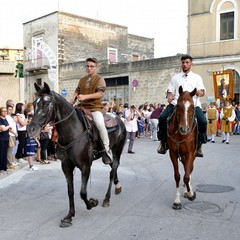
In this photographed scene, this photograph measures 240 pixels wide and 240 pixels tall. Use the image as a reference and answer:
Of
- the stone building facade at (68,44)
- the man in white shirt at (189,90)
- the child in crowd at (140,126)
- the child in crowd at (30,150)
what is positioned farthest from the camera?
the stone building facade at (68,44)

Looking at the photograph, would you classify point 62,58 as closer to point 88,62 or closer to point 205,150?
point 205,150

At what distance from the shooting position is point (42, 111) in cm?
527

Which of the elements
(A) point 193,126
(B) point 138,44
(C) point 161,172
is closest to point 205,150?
(C) point 161,172

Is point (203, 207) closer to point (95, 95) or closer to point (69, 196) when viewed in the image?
point (69, 196)

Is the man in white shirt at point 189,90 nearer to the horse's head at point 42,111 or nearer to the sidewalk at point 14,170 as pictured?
the horse's head at point 42,111

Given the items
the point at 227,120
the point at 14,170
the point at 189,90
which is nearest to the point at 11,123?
the point at 14,170

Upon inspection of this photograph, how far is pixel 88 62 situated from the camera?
6.32 m

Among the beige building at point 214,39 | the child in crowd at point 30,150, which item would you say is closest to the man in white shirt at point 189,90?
the child in crowd at point 30,150

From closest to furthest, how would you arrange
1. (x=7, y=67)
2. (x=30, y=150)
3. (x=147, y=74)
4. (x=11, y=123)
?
(x=11, y=123), (x=30, y=150), (x=7, y=67), (x=147, y=74)

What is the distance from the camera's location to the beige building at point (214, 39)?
2430 centimetres

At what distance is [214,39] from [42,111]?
2225cm

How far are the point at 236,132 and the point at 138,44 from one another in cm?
2458

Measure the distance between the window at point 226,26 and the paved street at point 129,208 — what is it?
55.8 ft

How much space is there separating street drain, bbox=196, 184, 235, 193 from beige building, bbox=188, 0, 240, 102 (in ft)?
54.3
